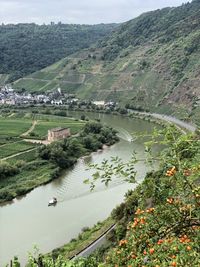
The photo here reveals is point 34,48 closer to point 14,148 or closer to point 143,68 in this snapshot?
point 143,68

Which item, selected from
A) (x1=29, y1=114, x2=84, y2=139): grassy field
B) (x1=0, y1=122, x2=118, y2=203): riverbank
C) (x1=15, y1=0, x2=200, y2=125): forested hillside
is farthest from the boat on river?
(x1=15, y1=0, x2=200, y2=125): forested hillside

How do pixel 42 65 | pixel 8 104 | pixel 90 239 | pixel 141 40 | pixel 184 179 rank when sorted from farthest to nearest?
pixel 42 65 → pixel 141 40 → pixel 8 104 → pixel 90 239 → pixel 184 179

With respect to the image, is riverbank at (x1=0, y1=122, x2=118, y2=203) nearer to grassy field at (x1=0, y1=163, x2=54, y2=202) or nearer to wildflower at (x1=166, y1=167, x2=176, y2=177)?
grassy field at (x1=0, y1=163, x2=54, y2=202)

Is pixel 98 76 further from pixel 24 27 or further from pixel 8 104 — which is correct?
pixel 24 27

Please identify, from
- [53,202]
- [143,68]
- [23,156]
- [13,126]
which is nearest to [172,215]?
[53,202]

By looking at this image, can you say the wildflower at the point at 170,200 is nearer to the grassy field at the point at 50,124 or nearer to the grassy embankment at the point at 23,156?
the grassy embankment at the point at 23,156

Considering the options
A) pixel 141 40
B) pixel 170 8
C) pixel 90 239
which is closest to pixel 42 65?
pixel 141 40

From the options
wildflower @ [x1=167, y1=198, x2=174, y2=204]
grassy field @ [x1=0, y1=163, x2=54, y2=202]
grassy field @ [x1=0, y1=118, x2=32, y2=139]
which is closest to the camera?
wildflower @ [x1=167, y1=198, x2=174, y2=204]
